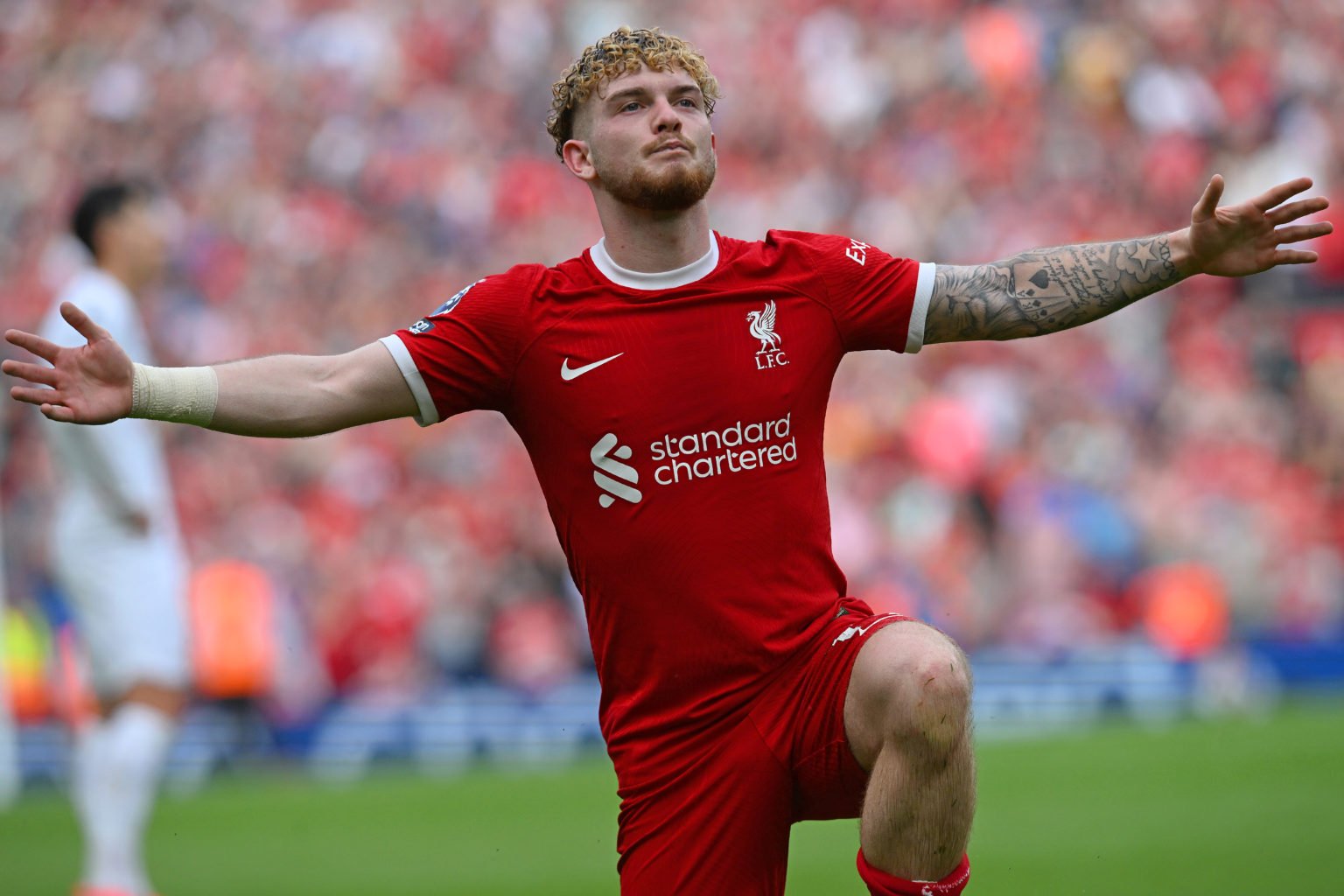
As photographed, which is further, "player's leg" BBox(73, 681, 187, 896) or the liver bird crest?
"player's leg" BBox(73, 681, 187, 896)

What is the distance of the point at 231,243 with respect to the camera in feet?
64.6

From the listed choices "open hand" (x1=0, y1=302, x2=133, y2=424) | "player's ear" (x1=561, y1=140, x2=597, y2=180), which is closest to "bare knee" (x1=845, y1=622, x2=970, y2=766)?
"player's ear" (x1=561, y1=140, x2=597, y2=180)

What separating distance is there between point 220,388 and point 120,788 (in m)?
3.46

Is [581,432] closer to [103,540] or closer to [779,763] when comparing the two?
[779,763]

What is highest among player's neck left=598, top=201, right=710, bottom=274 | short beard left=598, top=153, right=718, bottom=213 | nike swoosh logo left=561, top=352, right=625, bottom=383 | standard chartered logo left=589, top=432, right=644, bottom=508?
short beard left=598, top=153, right=718, bottom=213

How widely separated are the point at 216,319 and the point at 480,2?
523 cm

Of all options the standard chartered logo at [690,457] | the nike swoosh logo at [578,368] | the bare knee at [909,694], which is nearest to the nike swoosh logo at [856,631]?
the bare knee at [909,694]

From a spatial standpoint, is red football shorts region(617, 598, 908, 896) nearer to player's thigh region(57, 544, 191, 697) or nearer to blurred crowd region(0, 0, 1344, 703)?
player's thigh region(57, 544, 191, 697)

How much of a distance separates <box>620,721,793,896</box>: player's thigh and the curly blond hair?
181cm

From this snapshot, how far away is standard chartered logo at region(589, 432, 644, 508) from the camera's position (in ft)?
16.6

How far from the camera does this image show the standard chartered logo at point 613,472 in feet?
16.6

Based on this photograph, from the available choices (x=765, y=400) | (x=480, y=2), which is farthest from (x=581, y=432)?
(x=480, y=2)

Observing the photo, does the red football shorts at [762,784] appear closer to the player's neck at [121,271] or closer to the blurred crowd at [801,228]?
the player's neck at [121,271]

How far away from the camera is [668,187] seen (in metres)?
5.11
